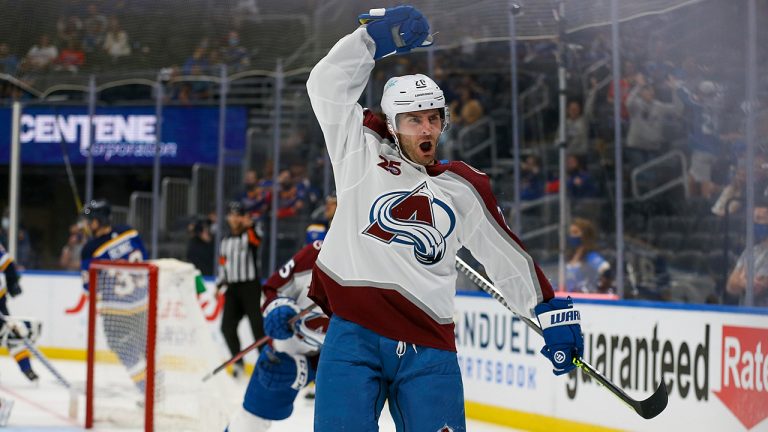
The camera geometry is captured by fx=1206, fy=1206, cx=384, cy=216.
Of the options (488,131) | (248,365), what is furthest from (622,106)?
(248,365)

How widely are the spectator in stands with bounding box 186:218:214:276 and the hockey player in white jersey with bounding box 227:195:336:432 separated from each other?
5.24m

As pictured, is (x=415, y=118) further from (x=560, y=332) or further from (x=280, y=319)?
(x=280, y=319)

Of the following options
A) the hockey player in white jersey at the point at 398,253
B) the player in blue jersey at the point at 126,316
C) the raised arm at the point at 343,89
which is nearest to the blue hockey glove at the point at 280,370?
the hockey player in white jersey at the point at 398,253

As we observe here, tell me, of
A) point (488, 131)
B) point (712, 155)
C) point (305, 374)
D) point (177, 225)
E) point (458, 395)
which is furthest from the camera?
point (177, 225)

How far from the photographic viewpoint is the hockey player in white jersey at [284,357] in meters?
4.16

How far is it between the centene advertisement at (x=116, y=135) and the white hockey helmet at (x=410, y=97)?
6943 mm

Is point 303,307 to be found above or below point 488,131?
below

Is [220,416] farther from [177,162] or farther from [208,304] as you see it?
[177,162]

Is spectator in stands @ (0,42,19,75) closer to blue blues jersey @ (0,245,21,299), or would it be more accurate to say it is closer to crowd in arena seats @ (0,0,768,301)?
crowd in arena seats @ (0,0,768,301)

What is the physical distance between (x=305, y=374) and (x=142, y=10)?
24.7ft

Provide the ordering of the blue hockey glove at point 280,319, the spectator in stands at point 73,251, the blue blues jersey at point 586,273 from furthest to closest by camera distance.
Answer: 1. the spectator in stands at point 73,251
2. the blue blues jersey at point 586,273
3. the blue hockey glove at point 280,319

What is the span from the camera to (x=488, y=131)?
26.4 ft

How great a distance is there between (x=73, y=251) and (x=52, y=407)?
356 cm

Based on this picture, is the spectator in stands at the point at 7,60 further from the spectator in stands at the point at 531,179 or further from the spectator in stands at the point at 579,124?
the spectator in stands at the point at 579,124
